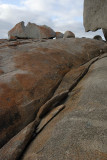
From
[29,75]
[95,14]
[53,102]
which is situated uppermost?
[95,14]

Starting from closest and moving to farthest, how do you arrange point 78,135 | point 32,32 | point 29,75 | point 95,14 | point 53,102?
A: point 78,135
point 53,102
point 29,75
point 95,14
point 32,32

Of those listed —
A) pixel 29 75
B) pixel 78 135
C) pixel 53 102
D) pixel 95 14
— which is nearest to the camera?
pixel 78 135

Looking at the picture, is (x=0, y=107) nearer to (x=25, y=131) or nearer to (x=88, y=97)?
(x=25, y=131)

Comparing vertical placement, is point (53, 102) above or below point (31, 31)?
below

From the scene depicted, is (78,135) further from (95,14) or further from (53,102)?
(95,14)

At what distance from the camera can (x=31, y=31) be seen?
1163 centimetres

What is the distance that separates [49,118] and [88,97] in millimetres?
528

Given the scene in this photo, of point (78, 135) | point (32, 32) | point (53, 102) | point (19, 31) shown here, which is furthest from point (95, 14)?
point (19, 31)

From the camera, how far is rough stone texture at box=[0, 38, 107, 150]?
2.17 meters

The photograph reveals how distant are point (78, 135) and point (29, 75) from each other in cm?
148

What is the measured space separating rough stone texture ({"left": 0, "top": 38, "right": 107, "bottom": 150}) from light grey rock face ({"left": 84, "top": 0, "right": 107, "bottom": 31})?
0.64m

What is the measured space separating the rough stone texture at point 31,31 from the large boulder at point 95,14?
745 cm

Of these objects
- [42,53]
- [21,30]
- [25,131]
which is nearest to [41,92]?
[25,131]

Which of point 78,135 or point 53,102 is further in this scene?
point 53,102
